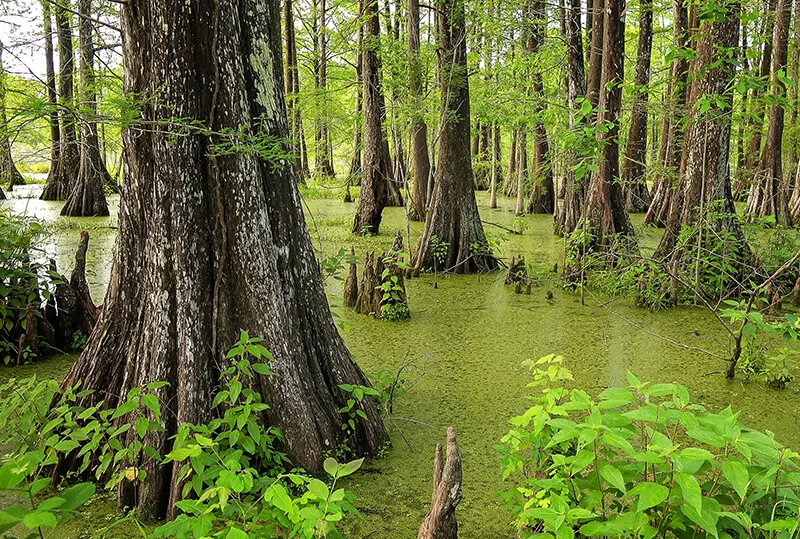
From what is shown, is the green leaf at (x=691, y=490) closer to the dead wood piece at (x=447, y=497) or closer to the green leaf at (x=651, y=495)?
the green leaf at (x=651, y=495)

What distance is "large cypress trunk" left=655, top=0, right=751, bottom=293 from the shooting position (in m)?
5.05

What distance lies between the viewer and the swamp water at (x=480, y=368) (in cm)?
241

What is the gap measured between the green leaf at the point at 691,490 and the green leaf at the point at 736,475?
7cm

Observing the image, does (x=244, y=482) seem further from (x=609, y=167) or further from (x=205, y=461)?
(x=609, y=167)

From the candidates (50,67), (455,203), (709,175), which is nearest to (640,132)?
(455,203)

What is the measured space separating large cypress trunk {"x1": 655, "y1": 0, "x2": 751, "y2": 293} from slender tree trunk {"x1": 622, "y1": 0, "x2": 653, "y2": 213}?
3.06 m

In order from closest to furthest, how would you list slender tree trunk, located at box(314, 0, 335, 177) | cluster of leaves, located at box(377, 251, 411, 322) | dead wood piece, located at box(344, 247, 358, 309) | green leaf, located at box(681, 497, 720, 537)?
1. green leaf, located at box(681, 497, 720, 537)
2. cluster of leaves, located at box(377, 251, 411, 322)
3. dead wood piece, located at box(344, 247, 358, 309)
4. slender tree trunk, located at box(314, 0, 335, 177)

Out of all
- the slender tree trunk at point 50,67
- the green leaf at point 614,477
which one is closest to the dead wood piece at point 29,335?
the slender tree trunk at point 50,67

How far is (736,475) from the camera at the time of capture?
1.26 metres

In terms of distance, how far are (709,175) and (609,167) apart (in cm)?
116

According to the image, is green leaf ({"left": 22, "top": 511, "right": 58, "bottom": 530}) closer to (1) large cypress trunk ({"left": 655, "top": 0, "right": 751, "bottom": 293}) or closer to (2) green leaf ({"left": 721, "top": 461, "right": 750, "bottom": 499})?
(2) green leaf ({"left": 721, "top": 461, "right": 750, "bottom": 499})

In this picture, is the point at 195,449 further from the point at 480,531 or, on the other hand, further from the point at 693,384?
the point at 693,384

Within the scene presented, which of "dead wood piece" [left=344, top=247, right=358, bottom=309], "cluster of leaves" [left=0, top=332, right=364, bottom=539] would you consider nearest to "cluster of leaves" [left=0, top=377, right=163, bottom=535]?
"cluster of leaves" [left=0, top=332, right=364, bottom=539]

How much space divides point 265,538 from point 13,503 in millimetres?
1293
